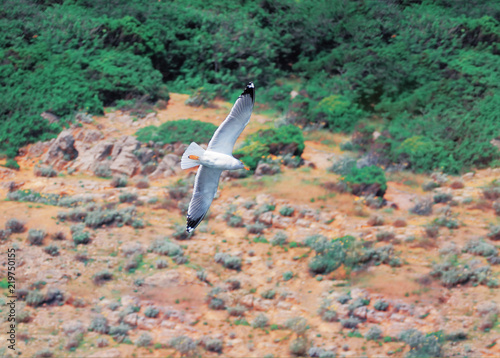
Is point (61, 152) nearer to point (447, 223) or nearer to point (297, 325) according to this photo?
point (297, 325)

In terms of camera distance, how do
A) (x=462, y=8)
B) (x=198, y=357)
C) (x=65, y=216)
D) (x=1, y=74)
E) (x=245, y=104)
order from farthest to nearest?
(x=462, y=8), (x=1, y=74), (x=65, y=216), (x=198, y=357), (x=245, y=104)

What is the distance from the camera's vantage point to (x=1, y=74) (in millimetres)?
28016

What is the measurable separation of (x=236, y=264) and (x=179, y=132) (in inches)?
296

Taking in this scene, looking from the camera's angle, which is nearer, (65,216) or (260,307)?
(260,307)

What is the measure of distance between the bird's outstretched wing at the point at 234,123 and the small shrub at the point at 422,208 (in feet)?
40.8

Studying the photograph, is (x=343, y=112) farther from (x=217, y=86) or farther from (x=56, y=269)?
(x=56, y=269)

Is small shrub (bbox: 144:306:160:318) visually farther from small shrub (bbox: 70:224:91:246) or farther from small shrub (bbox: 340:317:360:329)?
small shrub (bbox: 340:317:360:329)

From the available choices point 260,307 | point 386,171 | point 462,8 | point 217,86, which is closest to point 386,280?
point 260,307

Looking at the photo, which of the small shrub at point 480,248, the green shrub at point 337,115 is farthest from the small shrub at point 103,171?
the small shrub at point 480,248

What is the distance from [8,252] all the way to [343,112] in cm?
1429

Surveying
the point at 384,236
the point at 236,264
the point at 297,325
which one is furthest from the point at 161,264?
the point at 384,236

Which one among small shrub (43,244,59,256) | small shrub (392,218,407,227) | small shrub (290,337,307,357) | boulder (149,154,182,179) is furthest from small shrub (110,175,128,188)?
small shrub (290,337,307,357)

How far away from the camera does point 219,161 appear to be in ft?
36.9

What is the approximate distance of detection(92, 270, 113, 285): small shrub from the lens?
18.8 metres
